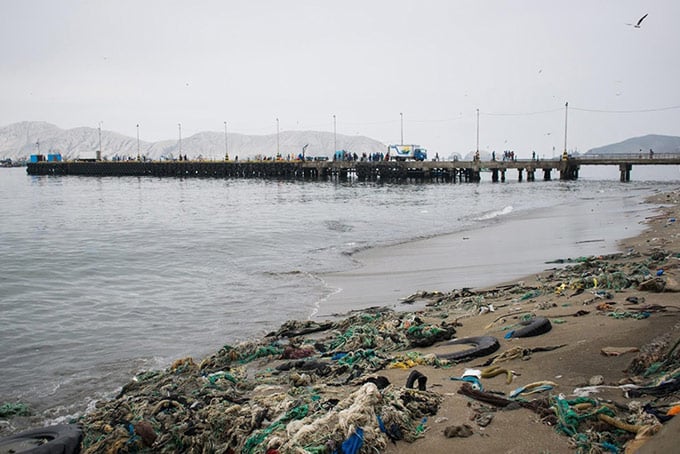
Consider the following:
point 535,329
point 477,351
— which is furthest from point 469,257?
point 477,351

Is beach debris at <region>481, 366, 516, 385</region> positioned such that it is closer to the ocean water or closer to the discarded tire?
the discarded tire

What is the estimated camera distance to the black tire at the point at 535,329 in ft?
19.9

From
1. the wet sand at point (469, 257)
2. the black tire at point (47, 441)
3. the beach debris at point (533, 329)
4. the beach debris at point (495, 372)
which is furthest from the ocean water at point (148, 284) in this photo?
the beach debris at point (495, 372)

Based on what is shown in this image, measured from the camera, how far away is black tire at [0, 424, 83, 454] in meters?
4.70

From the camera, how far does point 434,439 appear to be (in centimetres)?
375

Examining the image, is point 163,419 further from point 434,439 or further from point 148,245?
point 148,245

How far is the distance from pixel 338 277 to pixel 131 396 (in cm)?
811

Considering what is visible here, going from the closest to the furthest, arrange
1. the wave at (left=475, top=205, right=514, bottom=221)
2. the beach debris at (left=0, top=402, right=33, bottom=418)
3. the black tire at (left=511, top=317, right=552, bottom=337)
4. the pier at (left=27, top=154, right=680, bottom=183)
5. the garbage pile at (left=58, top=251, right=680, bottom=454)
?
the garbage pile at (left=58, top=251, right=680, bottom=454) < the black tire at (left=511, top=317, right=552, bottom=337) < the beach debris at (left=0, top=402, right=33, bottom=418) < the wave at (left=475, top=205, right=514, bottom=221) < the pier at (left=27, top=154, right=680, bottom=183)

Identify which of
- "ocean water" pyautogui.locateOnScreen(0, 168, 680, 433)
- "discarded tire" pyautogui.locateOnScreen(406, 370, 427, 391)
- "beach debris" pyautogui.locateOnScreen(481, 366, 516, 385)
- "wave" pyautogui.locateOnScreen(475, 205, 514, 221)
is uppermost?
"discarded tire" pyautogui.locateOnScreen(406, 370, 427, 391)

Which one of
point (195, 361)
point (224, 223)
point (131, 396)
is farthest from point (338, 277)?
point (224, 223)

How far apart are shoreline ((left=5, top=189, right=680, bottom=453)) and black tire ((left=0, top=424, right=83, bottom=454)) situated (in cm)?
18

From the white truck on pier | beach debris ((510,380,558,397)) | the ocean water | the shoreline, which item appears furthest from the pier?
beach debris ((510,380,558,397))

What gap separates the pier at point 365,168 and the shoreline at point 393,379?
64515mm

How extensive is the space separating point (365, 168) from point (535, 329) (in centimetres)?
7373
